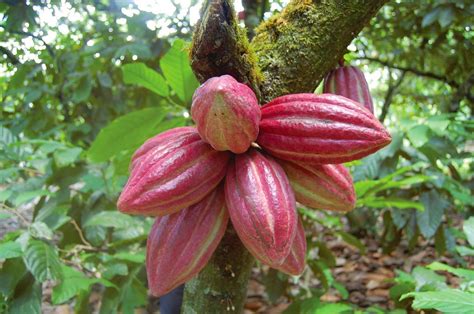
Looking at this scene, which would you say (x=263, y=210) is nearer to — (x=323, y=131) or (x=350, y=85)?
(x=323, y=131)

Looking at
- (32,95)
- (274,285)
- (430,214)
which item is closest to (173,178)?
(274,285)

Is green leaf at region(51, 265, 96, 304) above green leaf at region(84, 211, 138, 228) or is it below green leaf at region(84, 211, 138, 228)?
below

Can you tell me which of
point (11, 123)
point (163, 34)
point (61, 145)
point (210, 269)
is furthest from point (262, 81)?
point (163, 34)

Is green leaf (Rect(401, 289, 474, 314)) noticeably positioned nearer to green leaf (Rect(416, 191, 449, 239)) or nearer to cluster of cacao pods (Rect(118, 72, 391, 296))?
cluster of cacao pods (Rect(118, 72, 391, 296))

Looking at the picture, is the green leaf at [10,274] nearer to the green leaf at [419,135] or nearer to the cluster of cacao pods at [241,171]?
the cluster of cacao pods at [241,171]

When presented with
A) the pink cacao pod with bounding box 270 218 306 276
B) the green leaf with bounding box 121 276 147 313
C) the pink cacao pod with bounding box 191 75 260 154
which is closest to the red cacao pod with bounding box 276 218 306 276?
the pink cacao pod with bounding box 270 218 306 276
